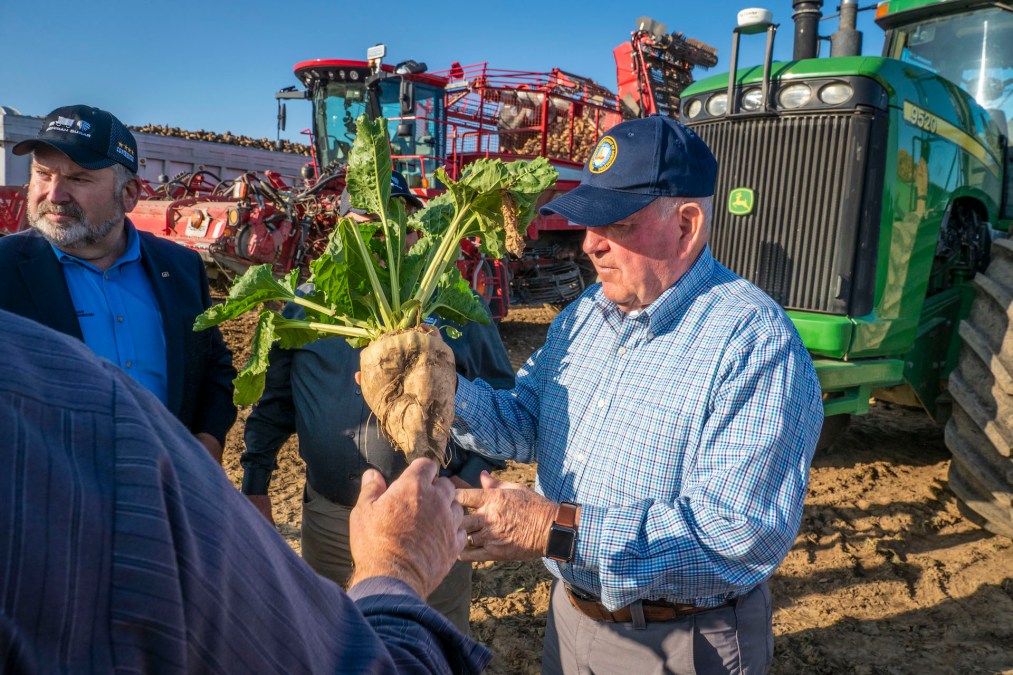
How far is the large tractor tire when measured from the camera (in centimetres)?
384

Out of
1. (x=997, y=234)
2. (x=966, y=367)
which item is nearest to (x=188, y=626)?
(x=966, y=367)

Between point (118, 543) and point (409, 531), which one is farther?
point (409, 531)

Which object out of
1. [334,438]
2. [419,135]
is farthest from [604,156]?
[419,135]

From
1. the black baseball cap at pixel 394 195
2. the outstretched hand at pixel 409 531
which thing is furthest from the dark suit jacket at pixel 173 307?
the outstretched hand at pixel 409 531

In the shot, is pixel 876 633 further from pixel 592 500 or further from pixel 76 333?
pixel 76 333

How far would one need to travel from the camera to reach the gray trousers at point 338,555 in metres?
2.64

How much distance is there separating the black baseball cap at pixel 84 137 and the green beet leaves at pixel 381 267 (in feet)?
2.07

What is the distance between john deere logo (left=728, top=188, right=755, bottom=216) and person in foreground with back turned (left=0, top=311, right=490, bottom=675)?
13.2 ft

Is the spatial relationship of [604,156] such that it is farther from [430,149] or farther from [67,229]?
[430,149]

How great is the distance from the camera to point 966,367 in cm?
411

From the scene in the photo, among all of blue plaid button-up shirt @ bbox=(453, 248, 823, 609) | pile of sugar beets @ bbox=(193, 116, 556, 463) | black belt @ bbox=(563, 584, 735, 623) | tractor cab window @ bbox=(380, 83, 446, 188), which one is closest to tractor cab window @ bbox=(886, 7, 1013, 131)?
pile of sugar beets @ bbox=(193, 116, 556, 463)

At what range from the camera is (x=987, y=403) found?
3961mm

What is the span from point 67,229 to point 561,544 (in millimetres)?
1929

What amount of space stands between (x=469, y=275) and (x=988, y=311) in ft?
16.5
